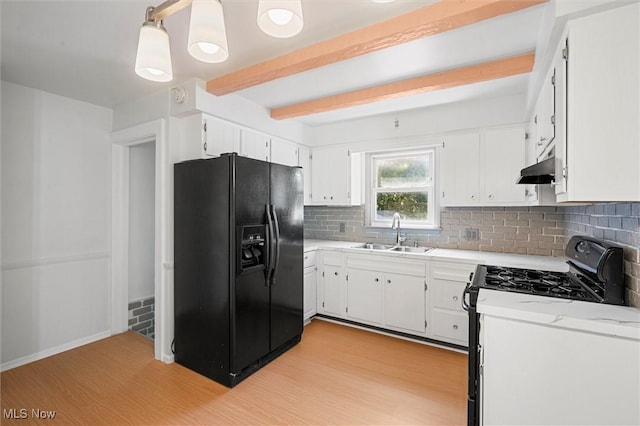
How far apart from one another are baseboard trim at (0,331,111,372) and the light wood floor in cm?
6

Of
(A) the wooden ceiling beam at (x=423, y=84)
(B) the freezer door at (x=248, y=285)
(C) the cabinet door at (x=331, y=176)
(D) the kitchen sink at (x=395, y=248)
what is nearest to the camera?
(A) the wooden ceiling beam at (x=423, y=84)

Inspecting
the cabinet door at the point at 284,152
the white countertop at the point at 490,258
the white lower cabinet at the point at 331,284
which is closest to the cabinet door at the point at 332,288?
the white lower cabinet at the point at 331,284

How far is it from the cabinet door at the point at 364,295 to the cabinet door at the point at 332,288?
0.13 meters

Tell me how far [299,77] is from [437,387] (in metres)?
2.80

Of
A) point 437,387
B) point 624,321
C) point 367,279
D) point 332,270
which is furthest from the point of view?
point 332,270

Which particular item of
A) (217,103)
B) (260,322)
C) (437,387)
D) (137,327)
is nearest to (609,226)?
(437,387)

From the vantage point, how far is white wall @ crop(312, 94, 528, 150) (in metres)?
2.93

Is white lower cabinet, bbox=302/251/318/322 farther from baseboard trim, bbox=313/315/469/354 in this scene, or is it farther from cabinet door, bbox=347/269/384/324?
cabinet door, bbox=347/269/384/324

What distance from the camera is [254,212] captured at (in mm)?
2494

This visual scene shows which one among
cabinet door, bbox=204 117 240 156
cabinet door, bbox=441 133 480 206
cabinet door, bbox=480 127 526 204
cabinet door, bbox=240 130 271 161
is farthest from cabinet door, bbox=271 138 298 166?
cabinet door, bbox=480 127 526 204

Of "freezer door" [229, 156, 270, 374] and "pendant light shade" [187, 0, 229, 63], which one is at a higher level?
"pendant light shade" [187, 0, 229, 63]

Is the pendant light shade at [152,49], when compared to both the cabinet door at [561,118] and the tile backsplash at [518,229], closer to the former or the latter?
the cabinet door at [561,118]

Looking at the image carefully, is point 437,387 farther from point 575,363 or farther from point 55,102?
point 55,102

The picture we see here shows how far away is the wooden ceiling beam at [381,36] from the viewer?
1.47 metres
